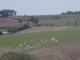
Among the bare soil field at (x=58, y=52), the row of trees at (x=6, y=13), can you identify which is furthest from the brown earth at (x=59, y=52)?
the row of trees at (x=6, y=13)

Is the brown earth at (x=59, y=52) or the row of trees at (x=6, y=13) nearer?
the brown earth at (x=59, y=52)

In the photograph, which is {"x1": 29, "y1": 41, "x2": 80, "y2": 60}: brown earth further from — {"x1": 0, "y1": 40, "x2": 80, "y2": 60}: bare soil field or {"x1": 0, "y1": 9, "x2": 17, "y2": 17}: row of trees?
{"x1": 0, "y1": 9, "x2": 17, "y2": 17}: row of trees

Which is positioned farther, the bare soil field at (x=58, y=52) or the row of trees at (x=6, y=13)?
the row of trees at (x=6, y=13)

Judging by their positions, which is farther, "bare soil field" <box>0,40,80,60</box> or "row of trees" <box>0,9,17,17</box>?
"row of trees" <box>0,9,17,17</box>

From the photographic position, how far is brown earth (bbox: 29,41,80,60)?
33.8 meters

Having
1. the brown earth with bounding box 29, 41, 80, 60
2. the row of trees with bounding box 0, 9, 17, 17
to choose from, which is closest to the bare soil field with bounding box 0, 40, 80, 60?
the brown earth with bounding box 29, 41, 80, 60

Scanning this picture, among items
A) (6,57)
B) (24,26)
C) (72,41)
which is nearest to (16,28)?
(24,26)

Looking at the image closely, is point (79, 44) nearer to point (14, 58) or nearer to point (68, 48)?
point (68, 48)

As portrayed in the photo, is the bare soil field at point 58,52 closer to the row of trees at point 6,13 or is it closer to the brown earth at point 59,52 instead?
the brown earth at point 59,52

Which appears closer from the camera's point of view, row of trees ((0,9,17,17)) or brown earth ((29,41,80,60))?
brown earth ((29,41,80,60))

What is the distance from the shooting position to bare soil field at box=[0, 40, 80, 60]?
33.7m

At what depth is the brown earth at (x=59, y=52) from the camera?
3378 centimetres

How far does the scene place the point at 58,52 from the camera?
3675cm

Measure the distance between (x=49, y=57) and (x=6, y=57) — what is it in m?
6.83
